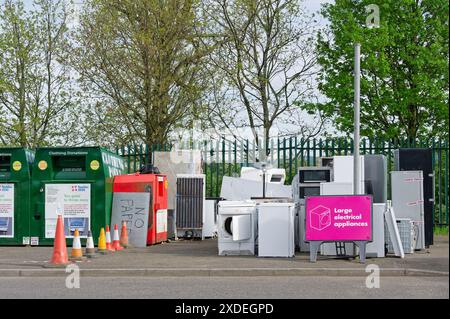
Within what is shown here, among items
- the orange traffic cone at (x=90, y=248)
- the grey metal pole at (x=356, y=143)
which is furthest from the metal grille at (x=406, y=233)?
the orange traffic cone at (x=90, y=248)

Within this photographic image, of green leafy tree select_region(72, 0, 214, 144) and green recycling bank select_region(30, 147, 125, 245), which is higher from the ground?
green leafy tree select_region(72, 0, 214, 144)

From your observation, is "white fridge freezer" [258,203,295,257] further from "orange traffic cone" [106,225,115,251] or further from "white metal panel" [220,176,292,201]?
"white metal panel" [220,176,292,201]

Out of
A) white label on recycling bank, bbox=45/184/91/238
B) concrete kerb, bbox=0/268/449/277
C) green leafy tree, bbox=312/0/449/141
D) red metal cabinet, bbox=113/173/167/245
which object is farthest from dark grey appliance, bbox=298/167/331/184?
green leafy tree, bbox=312/0/449/141

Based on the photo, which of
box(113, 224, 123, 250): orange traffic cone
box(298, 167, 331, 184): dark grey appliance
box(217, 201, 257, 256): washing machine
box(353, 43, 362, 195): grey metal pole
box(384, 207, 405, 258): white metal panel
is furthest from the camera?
box(113, 224, 123, 250): orange traffic cone

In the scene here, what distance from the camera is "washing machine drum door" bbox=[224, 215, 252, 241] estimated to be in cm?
1693

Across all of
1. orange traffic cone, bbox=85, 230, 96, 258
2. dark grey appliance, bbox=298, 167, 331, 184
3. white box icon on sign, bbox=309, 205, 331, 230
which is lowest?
orange traffic cone, bbox=85, 230, 96, 258

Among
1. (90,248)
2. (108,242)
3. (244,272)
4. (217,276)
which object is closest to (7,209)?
(108,242)

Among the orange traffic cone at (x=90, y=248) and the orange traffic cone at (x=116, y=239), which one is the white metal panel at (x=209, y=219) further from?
the orange traffic cone at (x=90, y=248)

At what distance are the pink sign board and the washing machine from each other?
71.9 inches

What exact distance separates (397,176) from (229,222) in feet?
13.6

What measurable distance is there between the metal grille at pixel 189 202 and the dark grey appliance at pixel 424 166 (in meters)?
5.78
